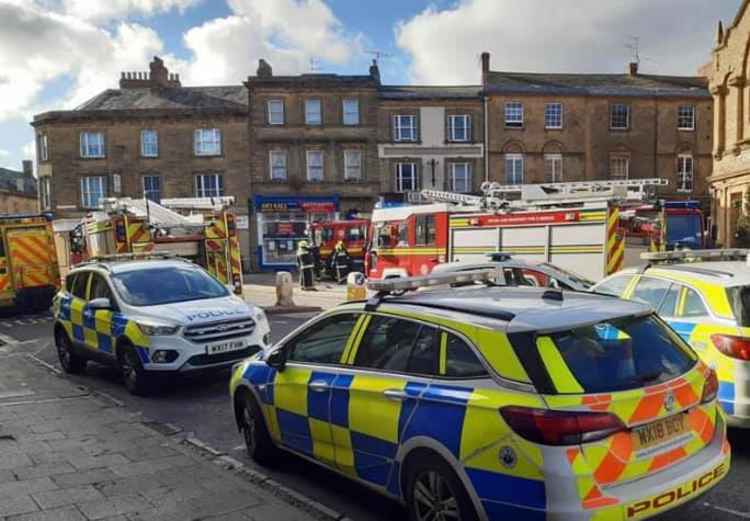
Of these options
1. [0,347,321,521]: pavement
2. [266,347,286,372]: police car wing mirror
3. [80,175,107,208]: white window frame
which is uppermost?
[80,175,107,208]: white window frame

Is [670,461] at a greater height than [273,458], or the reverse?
[670,461]

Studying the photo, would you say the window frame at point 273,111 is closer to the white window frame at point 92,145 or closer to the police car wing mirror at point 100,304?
the white window frame at point 92,145

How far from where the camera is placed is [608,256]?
12.3 metres

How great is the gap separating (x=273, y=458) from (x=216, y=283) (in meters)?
4.54

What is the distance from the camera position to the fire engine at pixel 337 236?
27.7 meters

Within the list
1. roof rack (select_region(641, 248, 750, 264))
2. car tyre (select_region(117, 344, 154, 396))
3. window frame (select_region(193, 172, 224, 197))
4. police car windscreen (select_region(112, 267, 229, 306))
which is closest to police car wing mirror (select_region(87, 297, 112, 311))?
police car windscreen (select_region(112, 267, 229, 306))

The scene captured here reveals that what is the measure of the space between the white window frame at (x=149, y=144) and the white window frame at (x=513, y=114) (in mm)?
19887

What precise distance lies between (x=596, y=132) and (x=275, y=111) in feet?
59.6

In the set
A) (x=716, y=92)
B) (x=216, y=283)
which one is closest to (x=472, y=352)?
(x=216, y=283)

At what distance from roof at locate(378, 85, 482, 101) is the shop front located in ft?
21.9

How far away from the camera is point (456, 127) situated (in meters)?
35.7

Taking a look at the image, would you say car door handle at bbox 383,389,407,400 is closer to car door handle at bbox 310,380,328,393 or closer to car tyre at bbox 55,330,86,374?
car door handle at bbox 310,380,328,393

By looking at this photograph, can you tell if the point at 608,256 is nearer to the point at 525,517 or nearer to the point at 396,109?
the point at 525,517

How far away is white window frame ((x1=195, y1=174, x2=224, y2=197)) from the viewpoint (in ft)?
119
